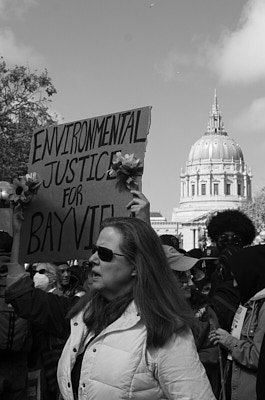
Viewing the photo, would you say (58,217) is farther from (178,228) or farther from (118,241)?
(178,228)

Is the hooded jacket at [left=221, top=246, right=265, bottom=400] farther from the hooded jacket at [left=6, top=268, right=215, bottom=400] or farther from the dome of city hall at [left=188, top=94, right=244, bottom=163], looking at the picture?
the dome of city hall at [left=188, top=94, right=244, bottom=163]

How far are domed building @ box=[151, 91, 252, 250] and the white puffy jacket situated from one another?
4868 inches

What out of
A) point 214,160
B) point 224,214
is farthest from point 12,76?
point 214,160

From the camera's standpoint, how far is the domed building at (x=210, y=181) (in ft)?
429

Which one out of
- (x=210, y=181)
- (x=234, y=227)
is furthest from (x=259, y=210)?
(x=210, y=181)

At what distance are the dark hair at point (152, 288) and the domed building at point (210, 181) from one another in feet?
405

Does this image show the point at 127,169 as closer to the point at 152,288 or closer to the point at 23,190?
the point at 23,190

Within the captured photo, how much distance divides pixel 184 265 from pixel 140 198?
0.84 m

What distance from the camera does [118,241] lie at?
277 cm

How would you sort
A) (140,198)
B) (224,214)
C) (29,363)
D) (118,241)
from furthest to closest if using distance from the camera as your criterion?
(224,214) < (29,363) < (140,198) < (118,241)

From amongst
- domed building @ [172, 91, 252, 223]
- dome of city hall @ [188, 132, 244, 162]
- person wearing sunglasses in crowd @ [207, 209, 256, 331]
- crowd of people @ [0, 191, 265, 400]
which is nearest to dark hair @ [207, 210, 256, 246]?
person wearing sunglasses in crowd @ [207, 209, 256, 331]

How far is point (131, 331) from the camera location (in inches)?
102

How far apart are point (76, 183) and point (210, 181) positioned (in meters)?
132

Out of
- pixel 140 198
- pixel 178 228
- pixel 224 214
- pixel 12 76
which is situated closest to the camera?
pixel 140 198
